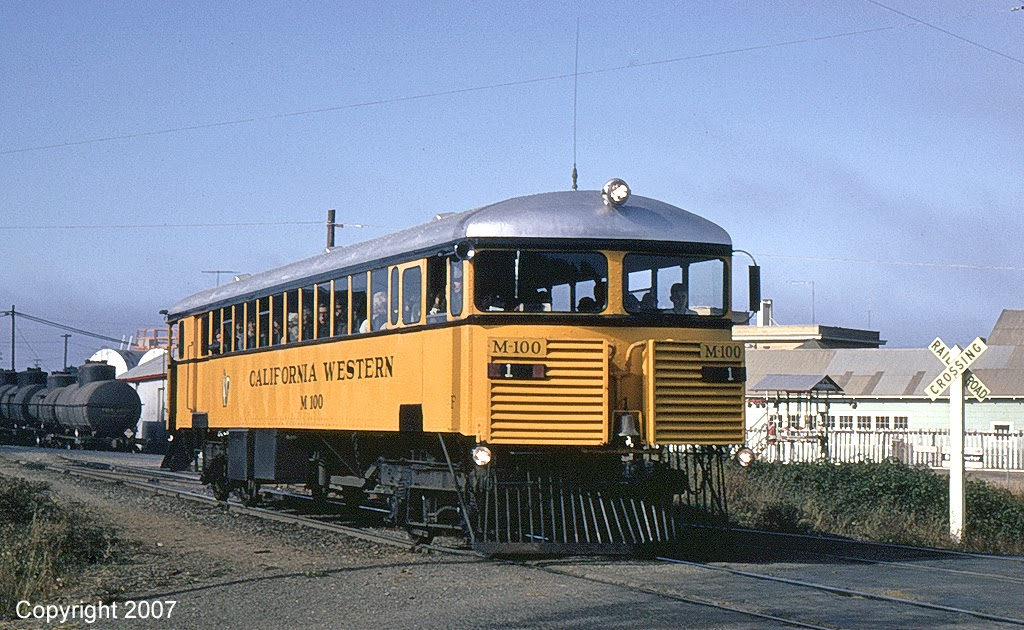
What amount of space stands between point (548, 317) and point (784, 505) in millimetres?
7444

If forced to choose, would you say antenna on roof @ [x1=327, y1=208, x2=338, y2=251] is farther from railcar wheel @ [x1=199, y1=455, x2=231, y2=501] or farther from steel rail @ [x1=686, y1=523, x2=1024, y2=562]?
steel rail @ [x1=686, y1=523, x2=1024, y2=562]

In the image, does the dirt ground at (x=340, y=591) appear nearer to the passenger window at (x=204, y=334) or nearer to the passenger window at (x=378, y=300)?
the passenger window at (x=378, y=300)

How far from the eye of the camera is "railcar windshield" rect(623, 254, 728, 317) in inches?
493

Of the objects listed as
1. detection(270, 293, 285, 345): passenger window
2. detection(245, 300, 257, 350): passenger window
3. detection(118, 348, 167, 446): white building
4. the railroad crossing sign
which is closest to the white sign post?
the railroad crossing sign

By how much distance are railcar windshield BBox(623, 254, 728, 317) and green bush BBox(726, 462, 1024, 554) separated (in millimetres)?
5249

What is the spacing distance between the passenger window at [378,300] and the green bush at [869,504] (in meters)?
6.06

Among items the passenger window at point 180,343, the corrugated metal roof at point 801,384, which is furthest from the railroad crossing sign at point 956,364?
the corrugated metal roof at point 801,384

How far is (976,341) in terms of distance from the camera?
1720cm

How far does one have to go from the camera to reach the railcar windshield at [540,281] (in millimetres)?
12273

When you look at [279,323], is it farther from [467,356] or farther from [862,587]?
[862,587]

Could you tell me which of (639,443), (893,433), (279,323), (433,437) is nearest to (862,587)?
(639,443)

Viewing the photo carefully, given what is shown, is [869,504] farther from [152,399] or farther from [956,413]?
[152,399]

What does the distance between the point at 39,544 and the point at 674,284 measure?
21.0 ft

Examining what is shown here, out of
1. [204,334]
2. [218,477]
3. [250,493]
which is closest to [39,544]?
[250,493]
